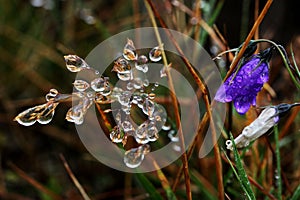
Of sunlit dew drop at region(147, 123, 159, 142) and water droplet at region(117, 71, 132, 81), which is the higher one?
water droplet at region(117, 71, 132, 81)

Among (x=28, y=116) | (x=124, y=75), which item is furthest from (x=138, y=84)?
(x=28, y=116)

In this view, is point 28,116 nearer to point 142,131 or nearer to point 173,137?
point 142,131

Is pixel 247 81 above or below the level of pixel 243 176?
above

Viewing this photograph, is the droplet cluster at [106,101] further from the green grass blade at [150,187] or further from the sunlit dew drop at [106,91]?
the green grass blade at [150,187]

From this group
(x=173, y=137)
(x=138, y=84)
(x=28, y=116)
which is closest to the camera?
(x=28, y=116)

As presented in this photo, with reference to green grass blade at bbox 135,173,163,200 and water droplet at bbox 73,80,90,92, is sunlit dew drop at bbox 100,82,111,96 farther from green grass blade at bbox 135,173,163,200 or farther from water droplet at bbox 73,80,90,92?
green grass blade at bbox 135,173,163,200

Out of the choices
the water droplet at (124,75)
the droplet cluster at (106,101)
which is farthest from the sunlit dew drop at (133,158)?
the water droplet at (124,75)

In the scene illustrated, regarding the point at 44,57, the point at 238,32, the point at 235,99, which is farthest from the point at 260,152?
the point at 44,57

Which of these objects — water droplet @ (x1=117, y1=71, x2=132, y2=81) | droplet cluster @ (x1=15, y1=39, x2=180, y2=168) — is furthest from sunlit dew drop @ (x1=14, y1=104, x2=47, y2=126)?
water droplet @ (x1=117, y1=71, x2=132, y2=81)

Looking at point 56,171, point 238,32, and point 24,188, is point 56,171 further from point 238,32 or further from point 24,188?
point 238,32
